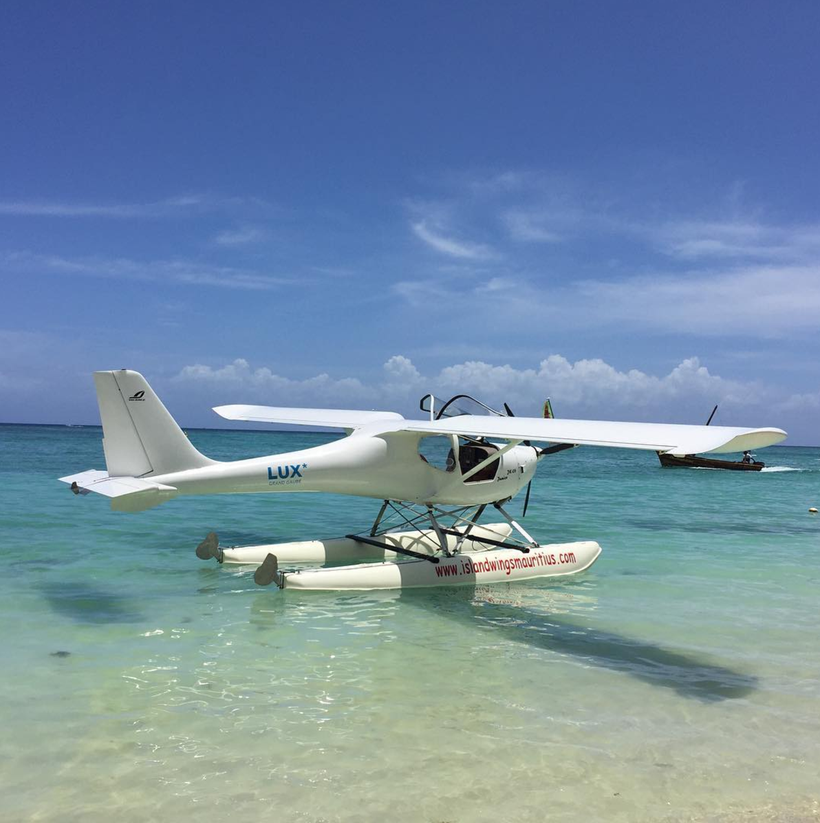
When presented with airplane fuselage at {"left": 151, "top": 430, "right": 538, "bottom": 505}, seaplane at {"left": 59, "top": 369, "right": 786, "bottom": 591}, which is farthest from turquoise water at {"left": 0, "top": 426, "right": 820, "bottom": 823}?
airplane fuselage at {"left": 151, "top": 430, "right": 538, "bottom": 505}

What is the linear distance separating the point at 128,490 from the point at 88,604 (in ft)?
4.51

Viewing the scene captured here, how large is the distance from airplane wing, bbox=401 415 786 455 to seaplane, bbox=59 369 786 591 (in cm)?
2

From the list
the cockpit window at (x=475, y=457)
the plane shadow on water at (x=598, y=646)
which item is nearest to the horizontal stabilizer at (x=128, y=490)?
the plane shadow on water at (x=598, y=646)

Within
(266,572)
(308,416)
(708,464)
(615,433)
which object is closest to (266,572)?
(266,572)

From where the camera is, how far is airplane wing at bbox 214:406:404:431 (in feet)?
36.2

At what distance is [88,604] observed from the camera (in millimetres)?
7738

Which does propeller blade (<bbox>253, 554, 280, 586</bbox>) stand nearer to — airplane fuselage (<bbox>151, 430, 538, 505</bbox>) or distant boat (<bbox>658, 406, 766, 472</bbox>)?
airplane fuselage (<bbox>151, 430, 538, 505</bbox>)

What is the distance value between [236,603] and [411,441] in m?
2.94

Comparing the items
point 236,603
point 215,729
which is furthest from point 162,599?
point 215,729

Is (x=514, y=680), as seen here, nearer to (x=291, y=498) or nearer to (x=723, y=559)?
(x=723, y=559)

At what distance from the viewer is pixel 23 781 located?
3.81 meters

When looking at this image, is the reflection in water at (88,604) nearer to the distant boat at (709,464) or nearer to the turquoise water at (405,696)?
the turquoise water at (405,696)

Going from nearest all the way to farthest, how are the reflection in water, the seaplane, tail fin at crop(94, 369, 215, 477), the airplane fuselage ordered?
the reflection in water → the seaplane → tail fin at crop(94, 369, 215, 477) → the airplane fuselage

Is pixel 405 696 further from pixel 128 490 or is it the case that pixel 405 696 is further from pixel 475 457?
pixel 475 457
